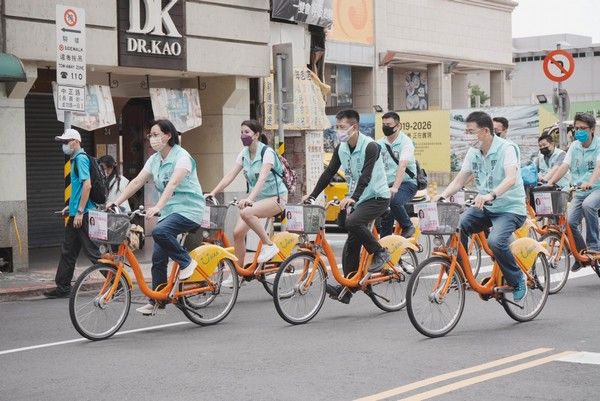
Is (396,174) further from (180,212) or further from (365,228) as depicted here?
(180,212)

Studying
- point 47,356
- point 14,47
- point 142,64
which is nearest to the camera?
point 47,356

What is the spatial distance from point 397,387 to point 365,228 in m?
3.41

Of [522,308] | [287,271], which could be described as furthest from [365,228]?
[522,308]

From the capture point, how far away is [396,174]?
13031 millimetres

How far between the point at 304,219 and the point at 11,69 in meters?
5.99

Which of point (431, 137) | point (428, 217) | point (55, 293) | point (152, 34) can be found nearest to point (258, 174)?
point (55, 293)

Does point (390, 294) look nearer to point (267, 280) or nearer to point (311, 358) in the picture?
point (267, 280)

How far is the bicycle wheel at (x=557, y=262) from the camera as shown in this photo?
1188cm

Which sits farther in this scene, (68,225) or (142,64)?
(142,64)

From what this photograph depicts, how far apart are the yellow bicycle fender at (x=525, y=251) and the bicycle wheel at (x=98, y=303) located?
3.53m

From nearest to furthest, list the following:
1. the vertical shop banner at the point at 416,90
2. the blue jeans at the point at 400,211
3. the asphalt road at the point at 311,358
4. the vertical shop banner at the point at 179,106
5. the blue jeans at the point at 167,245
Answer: the asphalt road at the point at 311,358, the blue jeans at the point at 167,245, the blue jeans at the point at 400,211, the vertical shop banner at the point at 179,106, the vertical shop banner at the point at 416,90

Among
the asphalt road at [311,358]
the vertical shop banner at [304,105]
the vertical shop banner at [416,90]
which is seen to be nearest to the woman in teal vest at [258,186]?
the asphalt road at [311,358]

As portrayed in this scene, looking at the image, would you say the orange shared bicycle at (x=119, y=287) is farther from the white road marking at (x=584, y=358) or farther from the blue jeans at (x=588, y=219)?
the blue jeans at (x=588, y=219)

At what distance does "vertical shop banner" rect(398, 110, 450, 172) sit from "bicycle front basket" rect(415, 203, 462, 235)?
31310 mm
